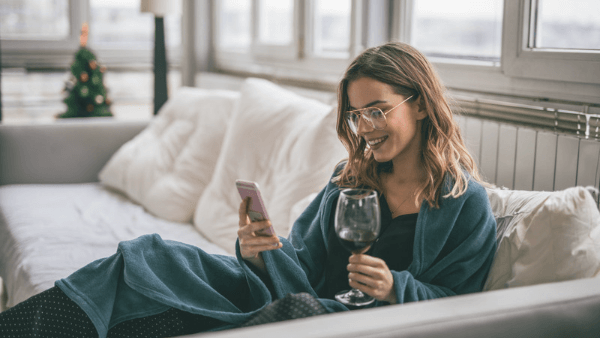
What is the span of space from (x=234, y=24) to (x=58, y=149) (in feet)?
5.00

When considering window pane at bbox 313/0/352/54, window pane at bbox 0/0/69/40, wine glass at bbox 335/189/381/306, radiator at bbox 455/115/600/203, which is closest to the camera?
wine glass at bbox 335/189/381/306

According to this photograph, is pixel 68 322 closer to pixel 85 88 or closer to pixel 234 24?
pixel 85 88

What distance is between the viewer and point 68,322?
3.83 ft

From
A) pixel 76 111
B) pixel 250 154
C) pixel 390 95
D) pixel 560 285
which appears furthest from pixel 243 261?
pixel 76 111

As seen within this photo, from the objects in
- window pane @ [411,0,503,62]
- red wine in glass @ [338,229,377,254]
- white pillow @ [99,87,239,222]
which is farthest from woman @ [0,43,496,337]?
white pillow @ [99,87,239,222]

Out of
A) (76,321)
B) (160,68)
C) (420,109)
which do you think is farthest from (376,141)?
(160,68)

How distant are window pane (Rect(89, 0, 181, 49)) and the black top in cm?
343

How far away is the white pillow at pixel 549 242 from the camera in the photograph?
1068mm

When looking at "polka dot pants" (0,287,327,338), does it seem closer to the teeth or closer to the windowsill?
the teeth

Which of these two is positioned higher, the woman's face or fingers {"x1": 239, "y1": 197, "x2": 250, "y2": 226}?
the woman's face

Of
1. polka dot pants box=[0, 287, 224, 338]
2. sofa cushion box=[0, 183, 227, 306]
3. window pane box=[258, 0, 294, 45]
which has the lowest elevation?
sofa cushion box=[0, 183, 227, 306]

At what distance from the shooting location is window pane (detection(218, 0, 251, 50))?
12.6ft

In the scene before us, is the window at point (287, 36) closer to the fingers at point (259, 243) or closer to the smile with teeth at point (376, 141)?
the smile with teeth at point (376, 141)

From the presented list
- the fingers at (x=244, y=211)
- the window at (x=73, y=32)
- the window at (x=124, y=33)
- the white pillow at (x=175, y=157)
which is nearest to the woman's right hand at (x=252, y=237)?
the fingers at (x=244, y=211)
